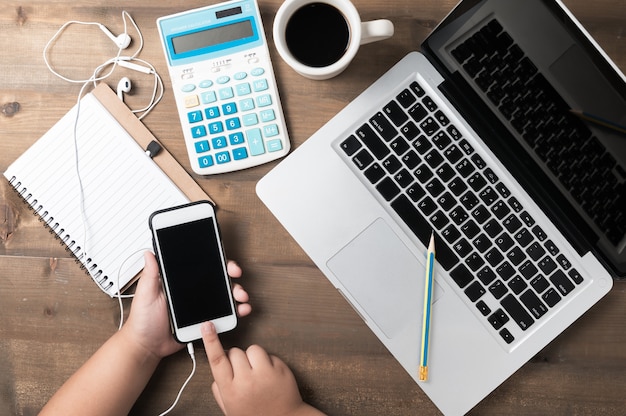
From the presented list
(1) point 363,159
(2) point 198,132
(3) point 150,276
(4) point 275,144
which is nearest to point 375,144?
(1) point 363,159

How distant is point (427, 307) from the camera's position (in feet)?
2.15

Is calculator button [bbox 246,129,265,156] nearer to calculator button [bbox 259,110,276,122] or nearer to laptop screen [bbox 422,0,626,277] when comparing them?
calculator button [bbox 259,110,276,122]

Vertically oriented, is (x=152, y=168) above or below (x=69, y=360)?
above

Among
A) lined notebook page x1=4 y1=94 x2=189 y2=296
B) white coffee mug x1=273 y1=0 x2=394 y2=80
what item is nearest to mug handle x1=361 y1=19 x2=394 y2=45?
white coffee mug x1=273 y1=0 x2=394 y2=80

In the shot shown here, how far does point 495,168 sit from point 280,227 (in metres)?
0.29

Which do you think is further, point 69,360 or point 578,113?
point 69,360

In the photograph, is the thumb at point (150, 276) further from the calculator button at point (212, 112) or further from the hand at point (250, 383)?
the calculator button at point (212, 112)

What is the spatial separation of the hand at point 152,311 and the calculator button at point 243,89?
224 millimetres

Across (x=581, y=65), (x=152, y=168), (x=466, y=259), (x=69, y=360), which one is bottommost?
(x=466, y=259)

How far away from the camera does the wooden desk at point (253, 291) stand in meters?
0.70

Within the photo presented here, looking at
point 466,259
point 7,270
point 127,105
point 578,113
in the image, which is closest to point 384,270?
point 466,259

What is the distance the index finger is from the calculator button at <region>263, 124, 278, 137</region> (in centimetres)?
26

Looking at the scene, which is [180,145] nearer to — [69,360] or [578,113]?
[69,360]

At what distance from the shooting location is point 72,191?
28.0 inches
